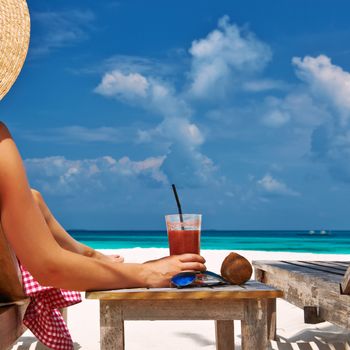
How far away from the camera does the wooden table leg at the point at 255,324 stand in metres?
2.12

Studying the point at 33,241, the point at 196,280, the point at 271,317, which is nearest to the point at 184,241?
the point at 196,280

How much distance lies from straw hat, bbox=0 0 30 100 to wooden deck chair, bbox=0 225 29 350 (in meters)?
0.53

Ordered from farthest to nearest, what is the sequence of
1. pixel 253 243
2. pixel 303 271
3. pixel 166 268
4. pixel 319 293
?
pixel 253 243 < pixel 303 271 < pixel 319 293 < pixel 166 268

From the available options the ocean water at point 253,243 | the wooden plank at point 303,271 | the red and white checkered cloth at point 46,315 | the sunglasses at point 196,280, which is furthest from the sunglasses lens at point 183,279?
the ocean water at point 253,243

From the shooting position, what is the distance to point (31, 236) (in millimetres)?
2045

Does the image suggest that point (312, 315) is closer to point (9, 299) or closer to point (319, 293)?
point (319, 293)

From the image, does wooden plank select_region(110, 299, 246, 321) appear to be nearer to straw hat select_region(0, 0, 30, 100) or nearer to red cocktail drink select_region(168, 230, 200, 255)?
red cocktail drink select_region(168, 230, 200, 255)

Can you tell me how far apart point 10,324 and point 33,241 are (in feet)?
1.94

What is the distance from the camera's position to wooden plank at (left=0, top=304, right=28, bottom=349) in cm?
236

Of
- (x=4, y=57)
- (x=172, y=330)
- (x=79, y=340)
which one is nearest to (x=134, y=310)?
(x=4, y=57)

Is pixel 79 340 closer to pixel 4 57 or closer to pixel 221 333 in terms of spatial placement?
pixel 221 333

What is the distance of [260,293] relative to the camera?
2070mm

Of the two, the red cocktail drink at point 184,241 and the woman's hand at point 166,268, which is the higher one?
the red cocktail drink at point 184,241

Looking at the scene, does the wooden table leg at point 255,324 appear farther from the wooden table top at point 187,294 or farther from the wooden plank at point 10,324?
the wooden plank at point 10,324
